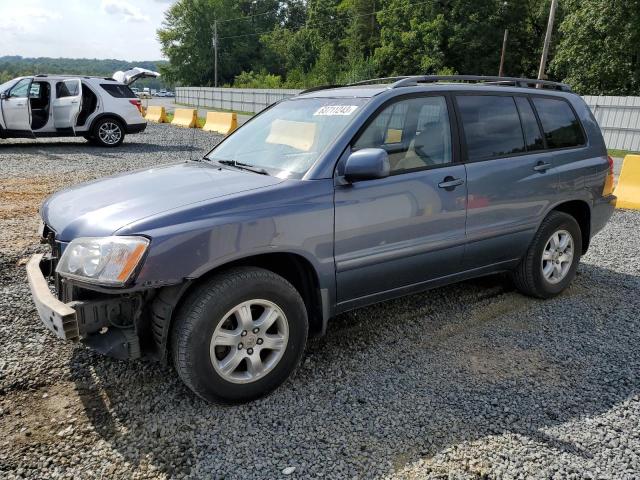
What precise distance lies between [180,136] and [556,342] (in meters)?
16.2

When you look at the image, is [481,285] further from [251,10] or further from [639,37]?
[251,10]

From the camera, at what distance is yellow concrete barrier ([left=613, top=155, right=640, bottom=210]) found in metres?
8.30

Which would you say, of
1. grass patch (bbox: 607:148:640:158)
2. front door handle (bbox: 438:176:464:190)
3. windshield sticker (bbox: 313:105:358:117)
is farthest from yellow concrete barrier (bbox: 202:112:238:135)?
front door handle (bbox: 438:176:464:190)

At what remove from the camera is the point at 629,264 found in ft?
18.6

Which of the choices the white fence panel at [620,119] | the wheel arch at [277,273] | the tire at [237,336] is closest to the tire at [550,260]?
the wheel arch at [277,273]

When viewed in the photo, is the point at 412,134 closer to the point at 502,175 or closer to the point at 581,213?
the point at 502,175

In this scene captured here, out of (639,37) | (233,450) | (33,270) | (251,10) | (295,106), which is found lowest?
(233,450)

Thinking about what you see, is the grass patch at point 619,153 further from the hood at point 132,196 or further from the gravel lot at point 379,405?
the hood at point 132,196

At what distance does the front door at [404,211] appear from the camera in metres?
3.23

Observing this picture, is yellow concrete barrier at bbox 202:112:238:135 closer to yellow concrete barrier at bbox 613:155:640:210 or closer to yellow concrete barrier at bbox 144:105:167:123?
yellow concrete barrier at bbox 144:105:167:123

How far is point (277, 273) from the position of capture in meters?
3.22

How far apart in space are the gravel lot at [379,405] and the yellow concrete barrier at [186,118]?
1798 cm

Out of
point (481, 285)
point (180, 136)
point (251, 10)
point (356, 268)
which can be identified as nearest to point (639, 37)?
point (180, 136)

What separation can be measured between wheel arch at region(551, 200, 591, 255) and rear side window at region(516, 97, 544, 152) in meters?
0.65
